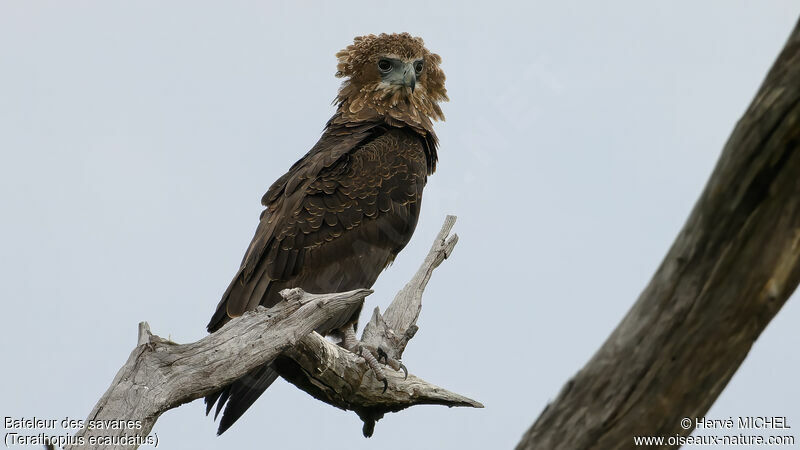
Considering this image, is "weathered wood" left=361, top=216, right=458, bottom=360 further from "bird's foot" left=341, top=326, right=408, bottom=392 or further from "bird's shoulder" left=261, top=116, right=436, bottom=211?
"bird's shoulder" left=261, top=116, right=436, bottom=211

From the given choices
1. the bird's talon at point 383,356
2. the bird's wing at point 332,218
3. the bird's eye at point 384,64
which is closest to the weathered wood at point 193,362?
the bird's talon at point 383,356

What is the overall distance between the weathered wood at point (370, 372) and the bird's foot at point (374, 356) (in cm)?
4

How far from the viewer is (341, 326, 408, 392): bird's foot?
20.1 feet

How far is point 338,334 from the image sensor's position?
674cm

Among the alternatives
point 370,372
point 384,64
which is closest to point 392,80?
point 384,64

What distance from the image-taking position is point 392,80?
25.5 ft

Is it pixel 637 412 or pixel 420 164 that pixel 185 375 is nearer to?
pixel 637 412

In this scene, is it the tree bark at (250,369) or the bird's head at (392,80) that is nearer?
the tree bark at (250,369)

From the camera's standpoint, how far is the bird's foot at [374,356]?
611 centimetres

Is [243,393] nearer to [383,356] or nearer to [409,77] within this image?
[383,356]

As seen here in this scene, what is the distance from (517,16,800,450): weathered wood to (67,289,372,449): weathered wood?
1865 mm

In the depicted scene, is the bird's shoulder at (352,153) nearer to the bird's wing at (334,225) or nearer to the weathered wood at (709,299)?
the bird's wing at (334,225)

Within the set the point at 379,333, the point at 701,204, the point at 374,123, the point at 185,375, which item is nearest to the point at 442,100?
the point at 374,123

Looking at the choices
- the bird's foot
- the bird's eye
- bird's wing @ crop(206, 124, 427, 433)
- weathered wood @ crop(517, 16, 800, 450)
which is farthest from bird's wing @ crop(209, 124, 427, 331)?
weathered wood @ crop(517, 16, 800, 450)
